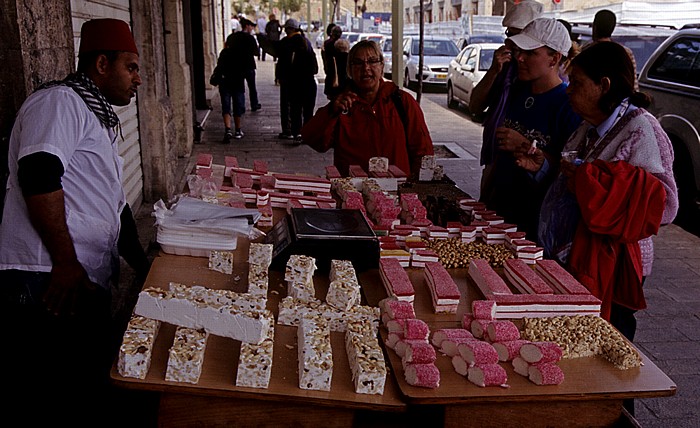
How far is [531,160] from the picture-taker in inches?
163

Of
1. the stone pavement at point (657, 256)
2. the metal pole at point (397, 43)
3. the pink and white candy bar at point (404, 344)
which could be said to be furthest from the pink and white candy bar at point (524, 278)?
the metal pole at point (397, 43)

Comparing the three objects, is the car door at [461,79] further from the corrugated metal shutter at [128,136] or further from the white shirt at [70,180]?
the white shirt at [70,180]

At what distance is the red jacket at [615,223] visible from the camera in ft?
10.4

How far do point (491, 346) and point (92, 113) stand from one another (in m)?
2.09

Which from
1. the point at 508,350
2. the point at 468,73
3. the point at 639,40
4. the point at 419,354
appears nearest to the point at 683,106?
the point at 639,40

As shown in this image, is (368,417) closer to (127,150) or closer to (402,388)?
(402,388)

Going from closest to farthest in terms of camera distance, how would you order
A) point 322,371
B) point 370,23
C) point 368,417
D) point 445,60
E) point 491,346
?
point 322,371 → point 491,346 → point 368,417 → point 445,60 → point 370,23

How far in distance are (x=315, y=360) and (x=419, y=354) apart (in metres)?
0.39

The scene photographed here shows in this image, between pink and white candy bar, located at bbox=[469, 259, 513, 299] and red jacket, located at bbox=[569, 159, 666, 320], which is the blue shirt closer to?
red jacket, located at bbox=[569, 159, 666, 320]

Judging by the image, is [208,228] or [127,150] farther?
[127,150]

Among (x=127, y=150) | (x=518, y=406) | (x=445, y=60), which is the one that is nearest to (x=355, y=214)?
(x=518, y=406)

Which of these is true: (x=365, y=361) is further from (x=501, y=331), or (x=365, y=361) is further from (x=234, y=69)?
(x=234, y=69)

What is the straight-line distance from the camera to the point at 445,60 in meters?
22.5

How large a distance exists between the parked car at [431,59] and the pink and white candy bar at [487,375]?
20.4m
